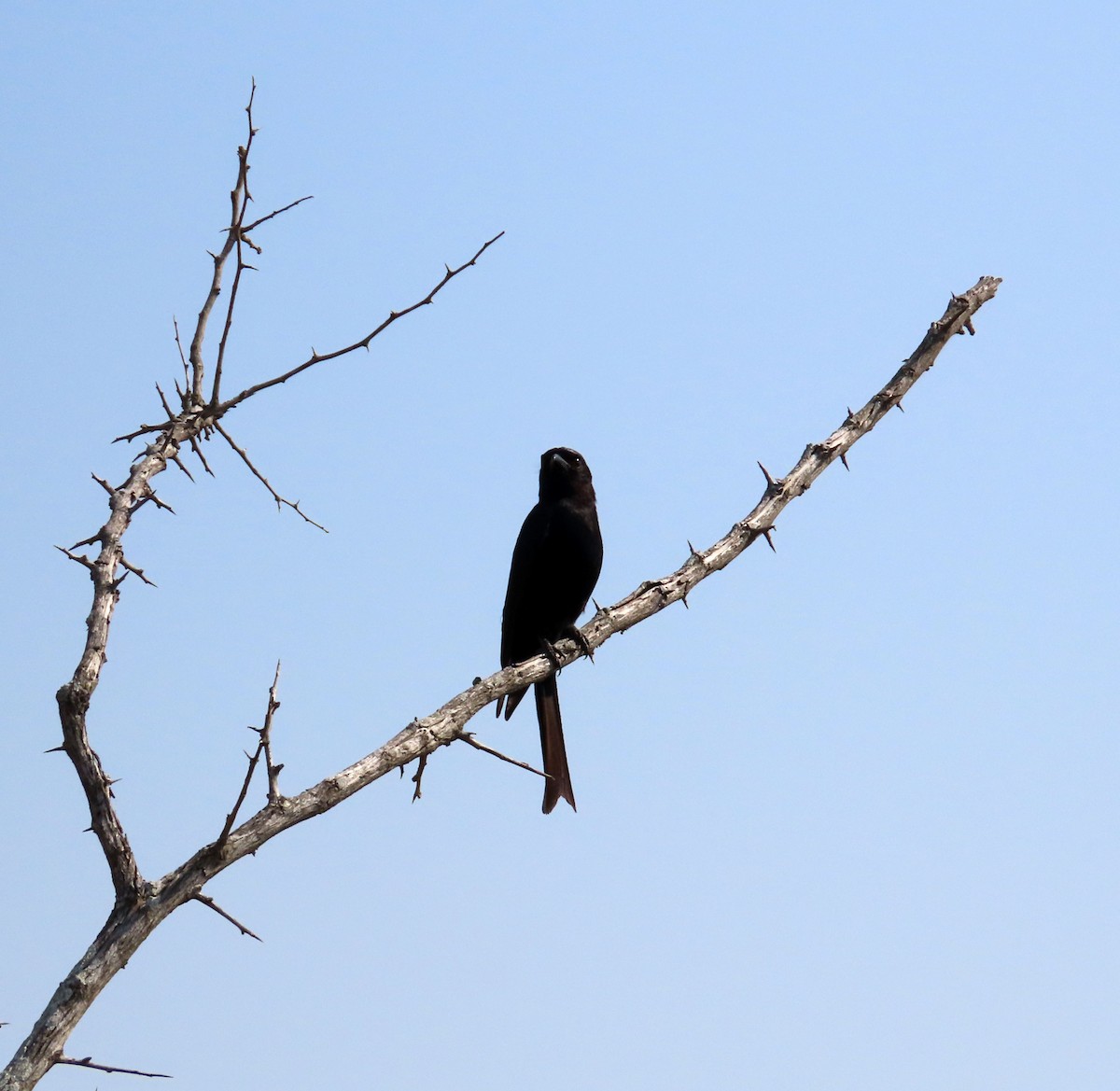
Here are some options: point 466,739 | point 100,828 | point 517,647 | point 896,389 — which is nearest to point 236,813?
point 100,828

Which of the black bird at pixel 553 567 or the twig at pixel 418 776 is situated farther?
the black bird at pixel 553 567

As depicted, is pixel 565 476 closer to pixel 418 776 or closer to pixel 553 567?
pixel 553 567

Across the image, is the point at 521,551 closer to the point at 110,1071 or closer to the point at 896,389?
the point at 896,389

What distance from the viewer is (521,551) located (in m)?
7.03

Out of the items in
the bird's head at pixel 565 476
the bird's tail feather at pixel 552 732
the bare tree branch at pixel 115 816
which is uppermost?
the bird's head at pixel 565 476

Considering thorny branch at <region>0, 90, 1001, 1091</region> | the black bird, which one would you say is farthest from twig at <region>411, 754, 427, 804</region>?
the black bird

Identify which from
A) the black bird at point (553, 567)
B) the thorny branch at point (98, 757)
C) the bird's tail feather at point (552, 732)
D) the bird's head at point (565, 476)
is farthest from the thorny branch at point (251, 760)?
the bird's head at point (565, 476)

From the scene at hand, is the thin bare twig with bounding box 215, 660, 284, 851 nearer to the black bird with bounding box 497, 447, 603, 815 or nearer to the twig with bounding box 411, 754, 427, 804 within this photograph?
the twig with bounding box 411, 754, 427, 804

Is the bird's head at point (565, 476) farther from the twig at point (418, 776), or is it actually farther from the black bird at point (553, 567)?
the twig at point (418, 776)

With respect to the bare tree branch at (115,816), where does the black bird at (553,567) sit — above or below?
above

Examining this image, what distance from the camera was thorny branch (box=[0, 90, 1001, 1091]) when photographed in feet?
10.7

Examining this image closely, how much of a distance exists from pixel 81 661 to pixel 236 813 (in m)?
0.59

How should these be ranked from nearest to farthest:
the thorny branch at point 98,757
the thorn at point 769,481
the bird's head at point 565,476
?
the thorny branch at point 98,757 < the thorn at point 769,481 < the bird's head at point 565,476

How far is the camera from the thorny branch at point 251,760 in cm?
328
